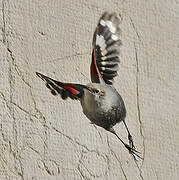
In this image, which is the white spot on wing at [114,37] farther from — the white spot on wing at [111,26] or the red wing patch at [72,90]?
the red wing patch at [72,90]

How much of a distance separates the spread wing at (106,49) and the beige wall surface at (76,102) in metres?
0.02

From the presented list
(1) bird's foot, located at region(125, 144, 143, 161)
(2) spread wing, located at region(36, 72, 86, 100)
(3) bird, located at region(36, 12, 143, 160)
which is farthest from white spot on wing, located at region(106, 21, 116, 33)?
(1) bird's foot, located at region(125, 144, 143, 161)

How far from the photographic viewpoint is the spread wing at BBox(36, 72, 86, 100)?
80.5 inches

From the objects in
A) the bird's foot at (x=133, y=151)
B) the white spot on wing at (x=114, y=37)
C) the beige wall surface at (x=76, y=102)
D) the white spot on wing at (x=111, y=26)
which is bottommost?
the bird's foot at (x=133, y=151)

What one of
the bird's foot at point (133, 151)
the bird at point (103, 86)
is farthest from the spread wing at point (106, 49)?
the bird's foot at point (133, 151)

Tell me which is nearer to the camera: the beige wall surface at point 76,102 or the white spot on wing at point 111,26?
the beige wall surface at point 76,102

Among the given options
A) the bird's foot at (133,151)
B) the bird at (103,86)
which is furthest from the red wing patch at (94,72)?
the bird's foot at (133,151)

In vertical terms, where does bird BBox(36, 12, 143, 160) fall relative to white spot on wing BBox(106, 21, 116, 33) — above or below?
below

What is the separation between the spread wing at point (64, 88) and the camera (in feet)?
6.71

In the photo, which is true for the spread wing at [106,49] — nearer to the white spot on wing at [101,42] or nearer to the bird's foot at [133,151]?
the white spot on wing at [101,42]

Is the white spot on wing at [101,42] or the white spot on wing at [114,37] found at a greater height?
the white spot on wing at [114,37]

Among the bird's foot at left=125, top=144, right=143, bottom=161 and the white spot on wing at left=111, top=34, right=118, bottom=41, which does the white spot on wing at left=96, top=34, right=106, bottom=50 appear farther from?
the bird's foot at left=125, top=144, right=143, bottom=161

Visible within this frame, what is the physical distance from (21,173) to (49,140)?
10 cm

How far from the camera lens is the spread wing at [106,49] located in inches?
82.5
